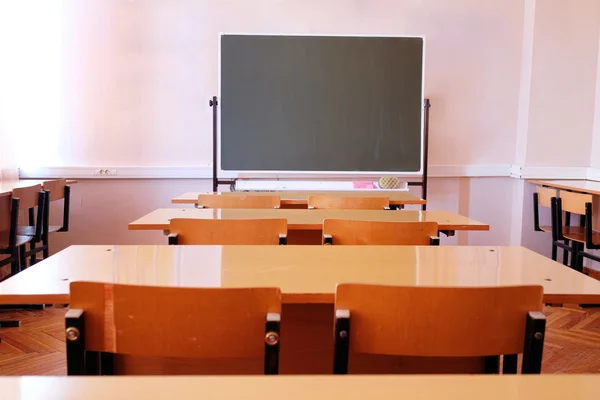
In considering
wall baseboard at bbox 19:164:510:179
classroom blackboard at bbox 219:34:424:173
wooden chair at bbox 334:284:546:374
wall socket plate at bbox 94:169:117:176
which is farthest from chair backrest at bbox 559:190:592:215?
wall socket plate at bbox 94:169:117:176

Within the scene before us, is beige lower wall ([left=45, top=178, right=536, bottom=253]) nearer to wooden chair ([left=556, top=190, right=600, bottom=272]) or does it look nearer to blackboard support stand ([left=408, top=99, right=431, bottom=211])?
blackboard support stand ([left=408, top=99, right=431, bottom=211])

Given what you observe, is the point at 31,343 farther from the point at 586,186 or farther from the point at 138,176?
the point at 586,186

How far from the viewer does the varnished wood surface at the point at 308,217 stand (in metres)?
2.68

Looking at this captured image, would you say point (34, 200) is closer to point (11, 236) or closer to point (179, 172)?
point (11, 236)

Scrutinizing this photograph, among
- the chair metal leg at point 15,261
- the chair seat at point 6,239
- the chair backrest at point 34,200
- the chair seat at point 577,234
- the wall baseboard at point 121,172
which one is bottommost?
the chair metal leg at point 15,261

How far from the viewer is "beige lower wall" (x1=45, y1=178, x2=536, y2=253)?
17.5ft

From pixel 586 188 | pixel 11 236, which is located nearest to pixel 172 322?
pixel 11 236

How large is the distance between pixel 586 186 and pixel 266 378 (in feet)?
14.5

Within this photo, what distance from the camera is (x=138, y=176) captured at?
5.29 m

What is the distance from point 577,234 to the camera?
4367mm

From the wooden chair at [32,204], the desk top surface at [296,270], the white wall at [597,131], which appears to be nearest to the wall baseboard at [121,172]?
the wooden chair at [32,204]

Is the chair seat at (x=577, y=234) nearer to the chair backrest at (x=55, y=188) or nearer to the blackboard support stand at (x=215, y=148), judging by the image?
the blackboard support stand at (x=215, y=148)

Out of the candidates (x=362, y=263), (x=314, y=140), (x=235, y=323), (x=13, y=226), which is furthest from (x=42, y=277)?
(x=314, y=140)

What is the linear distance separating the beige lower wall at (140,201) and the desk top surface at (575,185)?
466 millimetres
